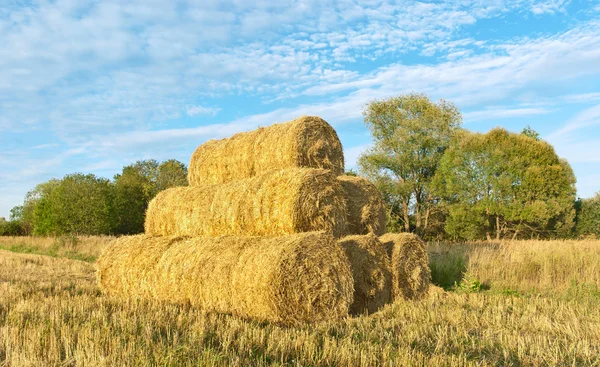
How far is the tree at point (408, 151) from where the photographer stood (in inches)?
1430

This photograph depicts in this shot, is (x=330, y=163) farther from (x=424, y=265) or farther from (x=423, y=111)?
(x=423, y=111)

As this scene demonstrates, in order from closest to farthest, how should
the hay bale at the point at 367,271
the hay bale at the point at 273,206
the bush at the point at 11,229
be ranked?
the hay bale at the point at 273,206, the hay bale at the point at 367,271, the bush at the point at 11,229

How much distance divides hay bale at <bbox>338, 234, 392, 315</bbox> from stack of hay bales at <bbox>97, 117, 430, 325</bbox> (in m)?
0.02

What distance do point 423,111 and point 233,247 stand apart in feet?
105

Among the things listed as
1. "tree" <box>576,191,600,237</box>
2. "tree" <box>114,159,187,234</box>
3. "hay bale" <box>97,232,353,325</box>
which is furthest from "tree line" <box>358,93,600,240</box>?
"hay bale" <box>97,232,353,325</box>

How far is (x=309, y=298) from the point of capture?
7.10m

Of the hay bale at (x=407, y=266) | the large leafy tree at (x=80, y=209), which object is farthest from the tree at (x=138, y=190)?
the hay bale at (x=407, y=266)

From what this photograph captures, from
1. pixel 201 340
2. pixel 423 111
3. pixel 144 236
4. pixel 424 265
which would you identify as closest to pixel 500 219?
pixel 423 111

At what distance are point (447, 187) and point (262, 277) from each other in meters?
30.0

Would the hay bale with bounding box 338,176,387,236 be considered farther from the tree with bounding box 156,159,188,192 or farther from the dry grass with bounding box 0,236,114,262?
the tree with bounding box 156,159,188,192

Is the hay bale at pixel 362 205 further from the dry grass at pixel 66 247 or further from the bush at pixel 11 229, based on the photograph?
the bush at pixel 11 229

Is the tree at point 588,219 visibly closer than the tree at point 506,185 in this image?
No

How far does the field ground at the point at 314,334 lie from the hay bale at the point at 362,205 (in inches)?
72.4

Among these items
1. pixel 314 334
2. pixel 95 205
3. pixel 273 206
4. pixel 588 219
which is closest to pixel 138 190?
pixel 95 205
